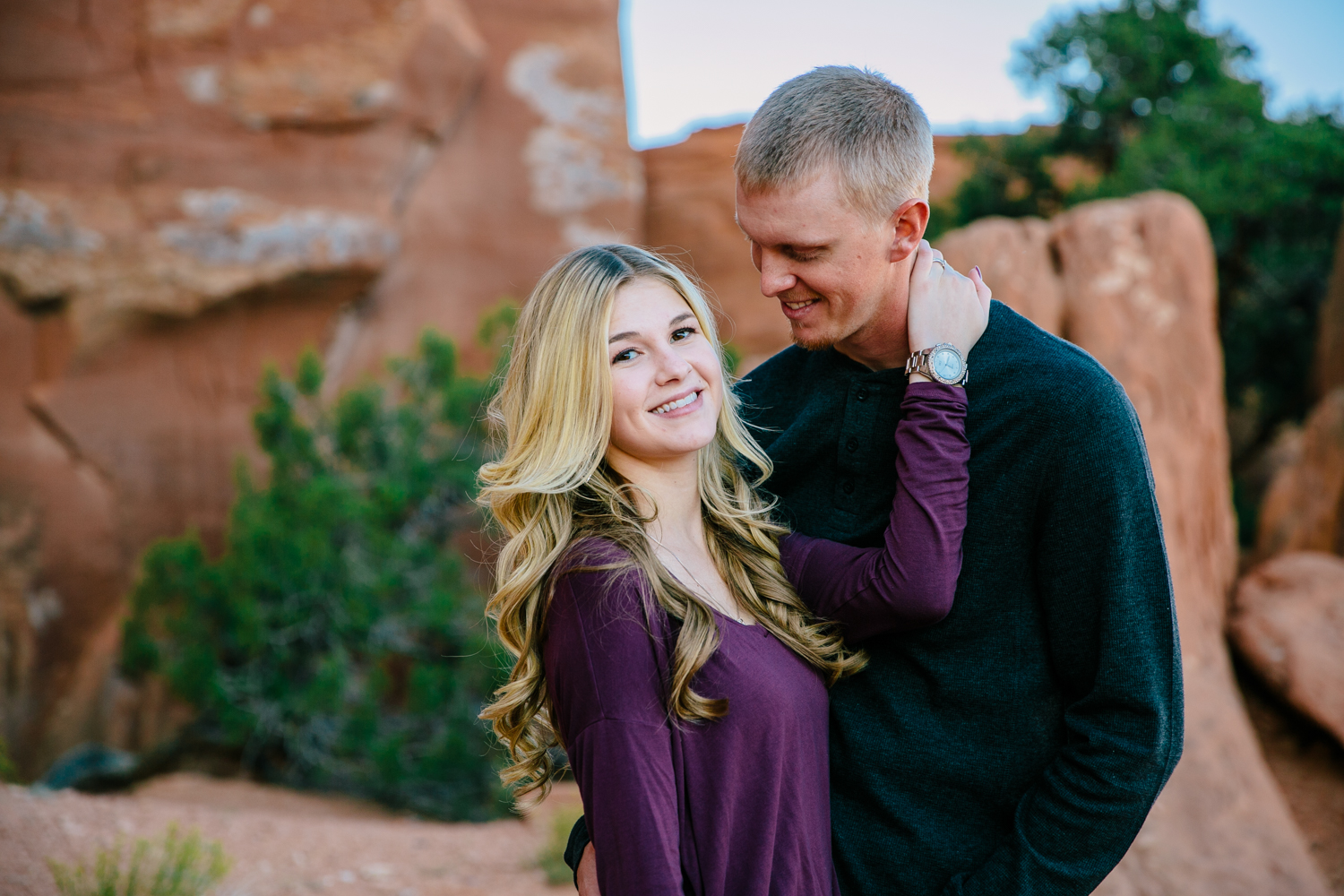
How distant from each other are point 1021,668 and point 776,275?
911 millimetres

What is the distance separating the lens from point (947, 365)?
198 cm

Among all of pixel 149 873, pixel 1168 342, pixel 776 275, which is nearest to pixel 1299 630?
pixel 1168 342

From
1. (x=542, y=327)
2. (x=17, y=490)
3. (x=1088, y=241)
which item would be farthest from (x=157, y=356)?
(x=542, y=327)

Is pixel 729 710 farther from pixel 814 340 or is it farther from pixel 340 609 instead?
pixel 340 609

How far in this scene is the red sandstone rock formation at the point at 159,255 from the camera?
27.2ft

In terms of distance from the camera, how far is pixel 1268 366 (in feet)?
30.2

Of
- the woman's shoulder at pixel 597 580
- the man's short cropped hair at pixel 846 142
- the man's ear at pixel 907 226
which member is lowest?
the woman's shoulder at pixel 597 580

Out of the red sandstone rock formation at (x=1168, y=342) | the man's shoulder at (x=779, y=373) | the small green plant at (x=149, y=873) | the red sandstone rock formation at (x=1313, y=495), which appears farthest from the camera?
the red sandstone rock formation at (x=1313, y=495)

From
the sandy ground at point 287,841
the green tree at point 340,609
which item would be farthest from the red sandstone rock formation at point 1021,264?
the sandy ground at point 287,841

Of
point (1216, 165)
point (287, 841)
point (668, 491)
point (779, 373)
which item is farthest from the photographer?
point (1216, 165)

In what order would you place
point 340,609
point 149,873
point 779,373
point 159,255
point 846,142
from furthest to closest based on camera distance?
1. point 159,255
2. point 340,609
3. point 149,873
4. point 779,373
5. point 846,142

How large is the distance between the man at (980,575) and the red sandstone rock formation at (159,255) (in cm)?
751

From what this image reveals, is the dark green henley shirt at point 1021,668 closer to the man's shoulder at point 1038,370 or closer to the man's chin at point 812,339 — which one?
the man's shoulder at point 1038,370

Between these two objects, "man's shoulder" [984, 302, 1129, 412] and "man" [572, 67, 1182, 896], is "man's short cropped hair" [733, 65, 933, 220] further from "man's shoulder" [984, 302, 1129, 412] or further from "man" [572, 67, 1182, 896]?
"man's shoulder" [984, 302, 1129, 412]
